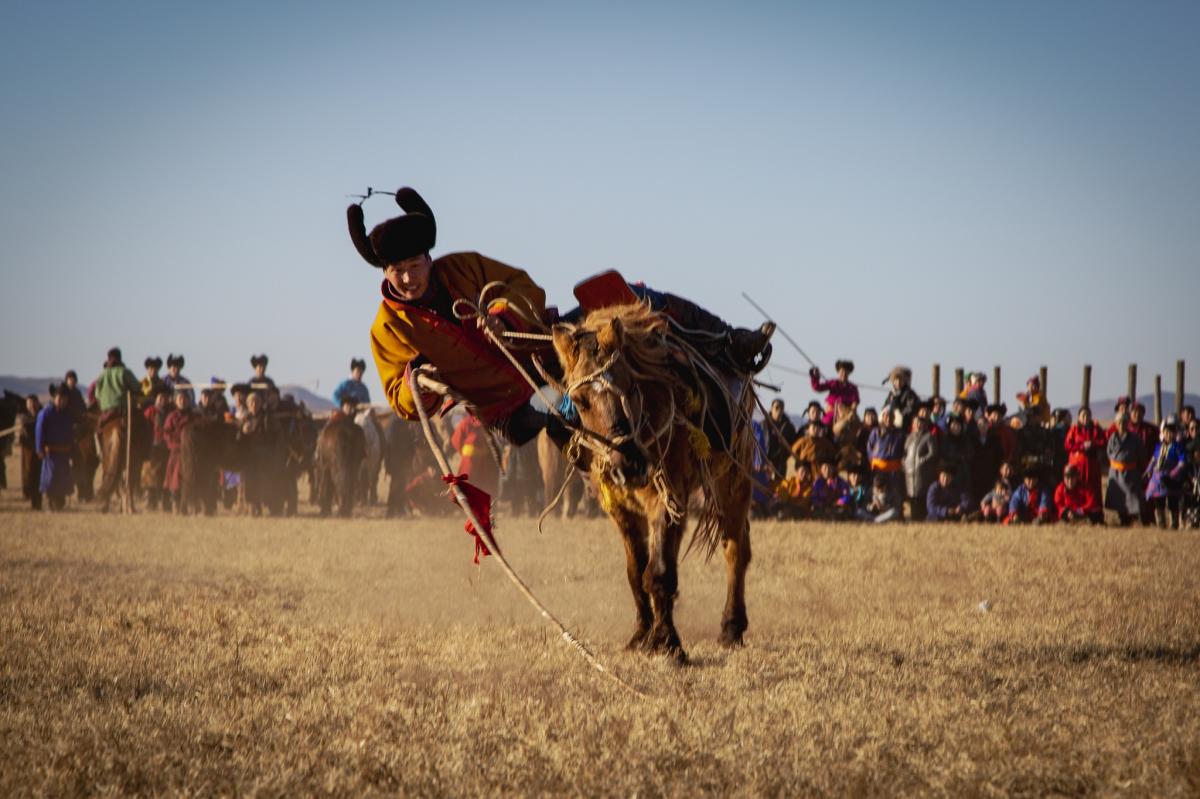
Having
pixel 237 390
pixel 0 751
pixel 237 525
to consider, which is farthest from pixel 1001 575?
pixel 237 390

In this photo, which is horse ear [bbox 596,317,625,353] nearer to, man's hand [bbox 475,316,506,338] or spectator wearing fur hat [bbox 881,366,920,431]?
man's hand [bbox 475,316,506,338]

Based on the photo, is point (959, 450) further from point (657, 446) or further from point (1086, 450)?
point (657, 446)

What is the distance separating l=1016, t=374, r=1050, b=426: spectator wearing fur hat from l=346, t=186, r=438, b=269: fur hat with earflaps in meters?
14.5

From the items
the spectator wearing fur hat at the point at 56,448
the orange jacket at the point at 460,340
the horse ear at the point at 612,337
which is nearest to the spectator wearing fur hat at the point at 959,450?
the orange jacket at the point at 460,340

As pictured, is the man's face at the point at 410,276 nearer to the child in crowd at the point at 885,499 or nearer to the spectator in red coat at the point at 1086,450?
the child in crowd at the point at 885,499

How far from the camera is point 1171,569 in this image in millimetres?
11828

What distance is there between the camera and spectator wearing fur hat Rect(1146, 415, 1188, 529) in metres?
17.0

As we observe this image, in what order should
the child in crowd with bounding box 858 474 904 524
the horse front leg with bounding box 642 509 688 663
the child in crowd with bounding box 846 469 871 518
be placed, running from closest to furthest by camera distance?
the horse front leg with bounding box 642 509 688 663
the child in crowd with bounding box 858 474 904 524
the child in crowd with bounding box 846 469 871 518

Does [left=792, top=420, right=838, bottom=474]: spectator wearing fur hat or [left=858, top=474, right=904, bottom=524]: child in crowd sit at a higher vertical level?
[left=792, top=420, right=838, bottom=474]: spectator wearing fur hat

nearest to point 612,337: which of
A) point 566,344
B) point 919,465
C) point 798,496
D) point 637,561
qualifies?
point 566,344

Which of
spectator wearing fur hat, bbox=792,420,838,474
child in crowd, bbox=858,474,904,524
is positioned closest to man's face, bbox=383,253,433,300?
spectator wearing fur hat, bbox=792,420,838,474

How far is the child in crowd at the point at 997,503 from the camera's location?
18.0 metres

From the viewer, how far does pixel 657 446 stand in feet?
23.2

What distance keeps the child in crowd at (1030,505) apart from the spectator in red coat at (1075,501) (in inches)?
5.8
